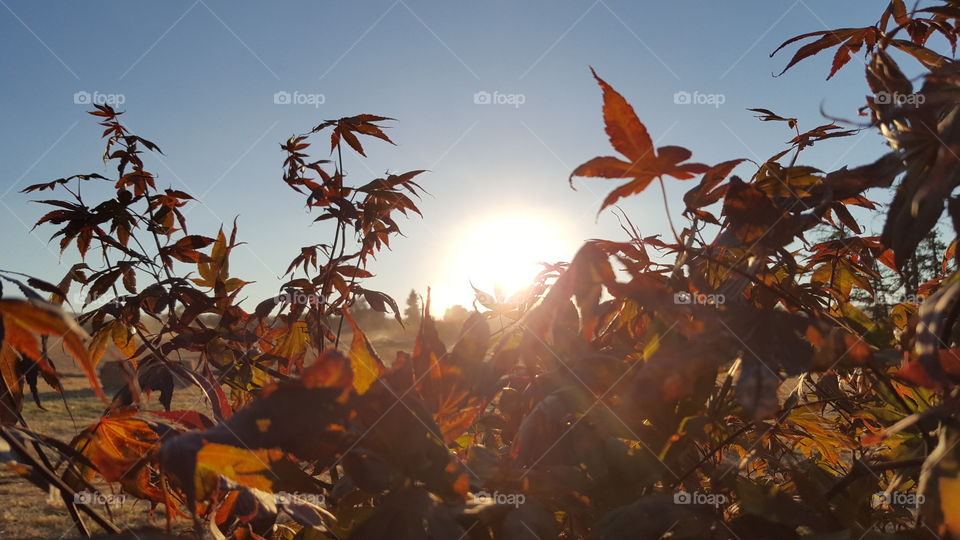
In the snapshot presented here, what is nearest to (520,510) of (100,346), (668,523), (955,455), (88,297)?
(668,523)

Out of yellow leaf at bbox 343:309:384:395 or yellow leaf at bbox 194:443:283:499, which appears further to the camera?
yellow leaf at bbox 343:309:384:395

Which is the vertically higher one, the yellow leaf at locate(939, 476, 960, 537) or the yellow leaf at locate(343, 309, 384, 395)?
the yellow leaf at locate(343, 309, 384, 395)

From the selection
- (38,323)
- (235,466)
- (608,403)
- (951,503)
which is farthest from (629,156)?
(38,323)

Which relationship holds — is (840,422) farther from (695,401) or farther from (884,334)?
(695,401)

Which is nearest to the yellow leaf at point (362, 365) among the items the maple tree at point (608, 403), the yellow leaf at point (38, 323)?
the maple tree at point (608, 403)

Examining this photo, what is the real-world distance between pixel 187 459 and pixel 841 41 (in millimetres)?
1969

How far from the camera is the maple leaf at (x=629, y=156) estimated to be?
893mm

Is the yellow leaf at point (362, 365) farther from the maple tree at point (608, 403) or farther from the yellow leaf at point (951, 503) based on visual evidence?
the yellow leaf at point (951, 503)

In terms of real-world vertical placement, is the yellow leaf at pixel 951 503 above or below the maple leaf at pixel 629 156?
below

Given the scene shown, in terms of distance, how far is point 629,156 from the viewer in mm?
921

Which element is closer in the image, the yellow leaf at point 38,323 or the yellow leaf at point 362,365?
the yellow leaf at point 38,323

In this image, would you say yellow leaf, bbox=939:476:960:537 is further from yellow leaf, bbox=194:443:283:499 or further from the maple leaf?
yellow leaf, bbox=194:443:283:499

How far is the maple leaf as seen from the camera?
893 mm

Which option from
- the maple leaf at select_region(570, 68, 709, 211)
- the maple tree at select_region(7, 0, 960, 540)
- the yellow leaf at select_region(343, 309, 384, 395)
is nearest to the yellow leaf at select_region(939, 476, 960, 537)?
the maple tree at select_region(7, 0, 960, 540)
